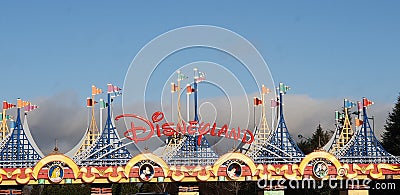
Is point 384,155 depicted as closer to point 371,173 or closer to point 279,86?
point 371,173

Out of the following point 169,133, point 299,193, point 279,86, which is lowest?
point 299,193

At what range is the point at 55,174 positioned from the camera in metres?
35.5

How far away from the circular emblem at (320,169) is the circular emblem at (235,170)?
382 centimetres

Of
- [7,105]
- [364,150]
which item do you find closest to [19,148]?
[7,105]

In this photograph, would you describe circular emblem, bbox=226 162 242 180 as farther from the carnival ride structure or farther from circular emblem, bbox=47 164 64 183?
circular emblem, bbox=47 164 64 183

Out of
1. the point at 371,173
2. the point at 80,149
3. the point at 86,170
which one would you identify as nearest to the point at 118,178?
the point at 86,170

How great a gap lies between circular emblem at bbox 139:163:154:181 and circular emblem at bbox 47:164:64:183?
3868mm

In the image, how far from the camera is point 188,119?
39.6 meters

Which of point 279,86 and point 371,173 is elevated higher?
point 279,86

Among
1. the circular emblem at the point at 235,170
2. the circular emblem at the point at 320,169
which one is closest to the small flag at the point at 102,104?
the circular emblem at the point at 235,170

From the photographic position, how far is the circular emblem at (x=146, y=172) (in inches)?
1413

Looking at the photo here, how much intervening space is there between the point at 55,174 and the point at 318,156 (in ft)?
43.3

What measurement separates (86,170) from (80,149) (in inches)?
141

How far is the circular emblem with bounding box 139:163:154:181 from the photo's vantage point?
35.9 metres
